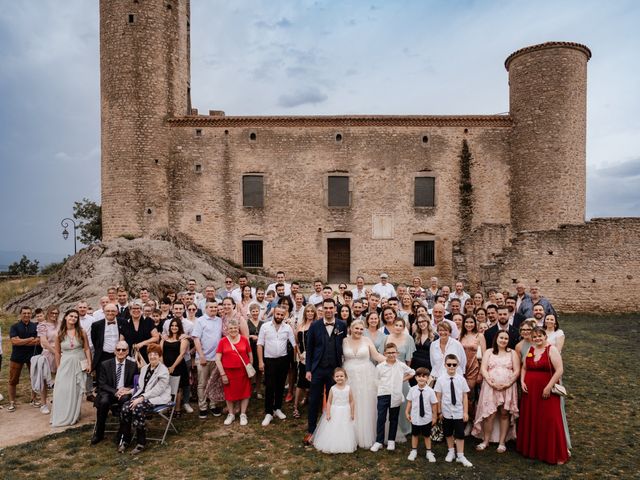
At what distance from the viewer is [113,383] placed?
6.49 meters

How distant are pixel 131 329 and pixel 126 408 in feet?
4.92

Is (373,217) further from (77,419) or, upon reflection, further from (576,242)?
(77,419)

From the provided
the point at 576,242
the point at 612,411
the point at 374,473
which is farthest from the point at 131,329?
the point at 576,242

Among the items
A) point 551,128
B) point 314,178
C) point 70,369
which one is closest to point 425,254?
point 314,178

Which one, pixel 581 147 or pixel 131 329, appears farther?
pixel 581 147

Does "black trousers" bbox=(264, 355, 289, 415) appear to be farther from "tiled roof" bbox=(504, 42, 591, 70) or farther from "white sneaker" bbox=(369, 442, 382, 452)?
"tiled roof" bbox=(504, 42, 591, 70)

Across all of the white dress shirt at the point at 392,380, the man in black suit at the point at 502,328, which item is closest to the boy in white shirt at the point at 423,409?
the white dress shirt at the point at 392,380

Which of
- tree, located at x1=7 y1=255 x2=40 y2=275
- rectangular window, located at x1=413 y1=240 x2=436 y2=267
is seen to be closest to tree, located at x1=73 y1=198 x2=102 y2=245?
tree, located at x1=7 y1=255 x2=40 y2=275

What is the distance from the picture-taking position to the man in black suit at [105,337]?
6.99 m

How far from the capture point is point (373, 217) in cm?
2238

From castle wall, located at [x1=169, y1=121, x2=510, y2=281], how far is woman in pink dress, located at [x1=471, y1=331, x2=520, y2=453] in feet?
53.1

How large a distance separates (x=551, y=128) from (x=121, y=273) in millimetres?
19931

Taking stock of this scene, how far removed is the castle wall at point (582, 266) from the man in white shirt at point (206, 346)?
13494 mm

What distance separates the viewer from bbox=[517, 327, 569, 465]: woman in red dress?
5691mm
